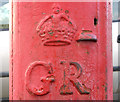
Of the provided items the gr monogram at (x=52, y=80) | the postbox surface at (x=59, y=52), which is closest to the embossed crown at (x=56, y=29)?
the postbox surface at (x=59, y=52)

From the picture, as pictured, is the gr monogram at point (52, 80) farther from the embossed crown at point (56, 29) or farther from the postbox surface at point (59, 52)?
the embossed crown at point (56, 29)

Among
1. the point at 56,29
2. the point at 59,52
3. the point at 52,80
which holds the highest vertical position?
the point at 56,29

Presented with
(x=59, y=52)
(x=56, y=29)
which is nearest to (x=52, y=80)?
(x=59, y=52)

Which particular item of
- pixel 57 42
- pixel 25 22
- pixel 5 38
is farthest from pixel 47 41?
pixel 5 38

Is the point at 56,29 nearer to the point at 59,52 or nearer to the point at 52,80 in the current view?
the point at 59,52

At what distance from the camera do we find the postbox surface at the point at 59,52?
812 mm

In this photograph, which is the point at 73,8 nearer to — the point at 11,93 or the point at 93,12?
the point at 93,12

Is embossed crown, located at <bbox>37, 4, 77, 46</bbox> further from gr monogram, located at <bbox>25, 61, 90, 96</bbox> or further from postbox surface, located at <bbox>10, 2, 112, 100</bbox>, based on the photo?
gr monogram, located at <bbox>25, 61, 90, 96</bbox>

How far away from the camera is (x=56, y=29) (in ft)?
2.64

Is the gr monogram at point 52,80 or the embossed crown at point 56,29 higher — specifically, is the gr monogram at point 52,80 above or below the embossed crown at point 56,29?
below

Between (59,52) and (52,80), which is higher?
(59,52)

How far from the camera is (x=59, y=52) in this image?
819 mm

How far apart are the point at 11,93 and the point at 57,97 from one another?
0.25 metres

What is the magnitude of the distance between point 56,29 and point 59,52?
0.39 ft
